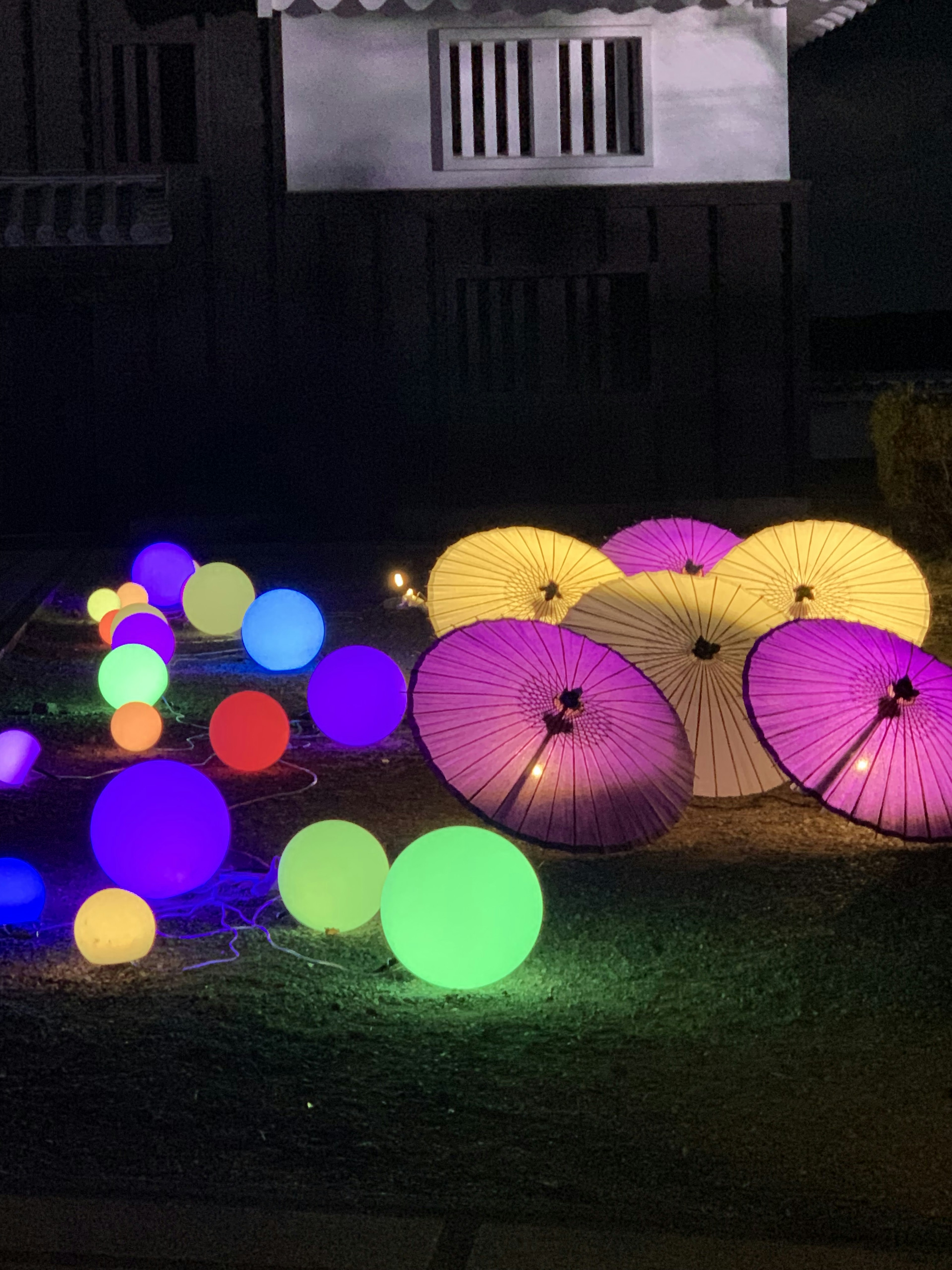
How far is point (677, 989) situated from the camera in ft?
13.0

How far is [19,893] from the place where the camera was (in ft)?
14.1

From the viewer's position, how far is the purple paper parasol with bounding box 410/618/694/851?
4758 millimetres

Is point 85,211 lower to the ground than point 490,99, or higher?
lower

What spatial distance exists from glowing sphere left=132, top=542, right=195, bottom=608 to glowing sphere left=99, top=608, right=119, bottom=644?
3.92 feet

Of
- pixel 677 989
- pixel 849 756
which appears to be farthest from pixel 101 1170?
pixel 849 756

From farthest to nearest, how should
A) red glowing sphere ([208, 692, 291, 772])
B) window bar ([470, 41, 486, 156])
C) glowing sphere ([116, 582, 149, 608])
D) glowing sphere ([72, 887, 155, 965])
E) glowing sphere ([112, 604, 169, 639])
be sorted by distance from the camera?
window bar ([470, 41, 486, 156]), glowing sphere ([116, 582, 149, 608]), glowing sphere ([112, 604, 169, 639]), red glowing sphere ([208, 692, 291, 772]), glowing sphere ([72, 887, 155, 965])

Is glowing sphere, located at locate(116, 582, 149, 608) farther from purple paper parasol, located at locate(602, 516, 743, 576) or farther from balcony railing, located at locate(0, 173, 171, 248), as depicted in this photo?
balcony railing, located at locate(0, 173, 171, 248)

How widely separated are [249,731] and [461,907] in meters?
2.59

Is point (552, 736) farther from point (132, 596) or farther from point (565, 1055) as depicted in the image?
point (132, 596)

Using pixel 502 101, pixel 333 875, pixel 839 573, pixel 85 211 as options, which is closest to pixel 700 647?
pixel 839 573

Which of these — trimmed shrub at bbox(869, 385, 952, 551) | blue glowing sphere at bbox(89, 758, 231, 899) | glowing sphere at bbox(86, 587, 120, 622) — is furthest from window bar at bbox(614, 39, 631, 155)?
blue glowing sphere at bbox(89, 758, 231, 899)

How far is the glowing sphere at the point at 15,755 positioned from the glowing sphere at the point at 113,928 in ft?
6.47

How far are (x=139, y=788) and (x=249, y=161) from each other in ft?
43.5

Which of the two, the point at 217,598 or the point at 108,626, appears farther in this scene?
the point at 217,598
